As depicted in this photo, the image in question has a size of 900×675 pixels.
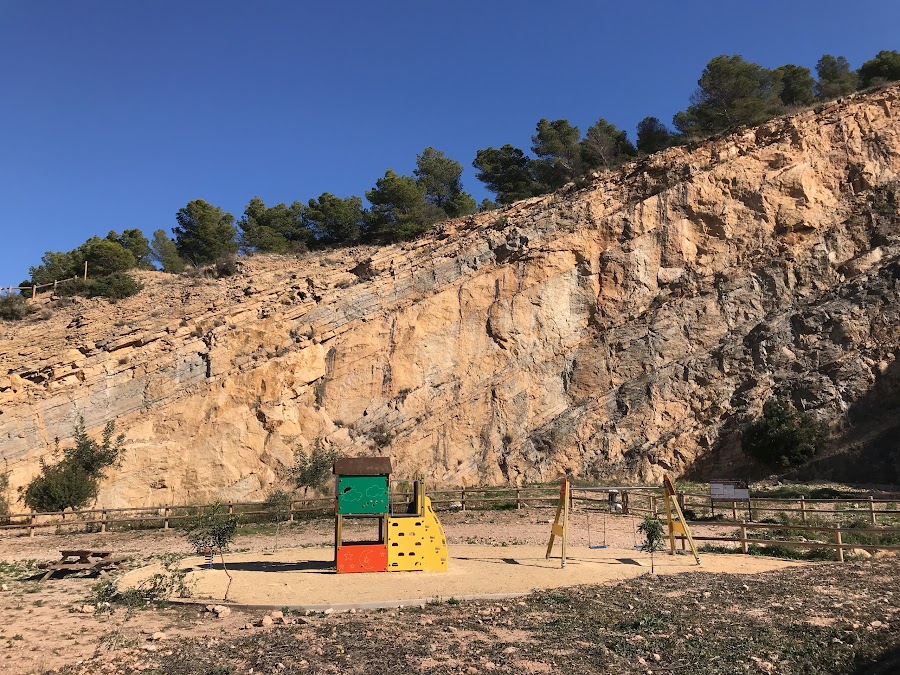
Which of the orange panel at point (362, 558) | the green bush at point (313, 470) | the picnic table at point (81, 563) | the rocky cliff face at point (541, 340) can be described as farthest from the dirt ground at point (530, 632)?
the rocky cliff face at point (541, 340)

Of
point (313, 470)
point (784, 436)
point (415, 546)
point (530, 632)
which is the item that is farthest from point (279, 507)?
point (784, 436)

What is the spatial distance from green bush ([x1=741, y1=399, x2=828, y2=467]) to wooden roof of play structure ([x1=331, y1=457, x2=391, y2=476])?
19938 millimetres

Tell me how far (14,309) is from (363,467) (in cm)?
3121

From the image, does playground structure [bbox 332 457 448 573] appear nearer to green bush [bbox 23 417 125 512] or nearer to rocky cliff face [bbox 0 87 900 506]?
rocky cliff face [bbox 0 87 900 506]

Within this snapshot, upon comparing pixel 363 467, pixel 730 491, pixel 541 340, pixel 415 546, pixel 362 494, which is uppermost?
pixel 541 340

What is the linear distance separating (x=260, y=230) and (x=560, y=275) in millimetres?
24961

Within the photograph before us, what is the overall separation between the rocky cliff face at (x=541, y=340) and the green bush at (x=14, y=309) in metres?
1.75

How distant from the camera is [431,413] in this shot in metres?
29.8

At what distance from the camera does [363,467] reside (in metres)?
13.1

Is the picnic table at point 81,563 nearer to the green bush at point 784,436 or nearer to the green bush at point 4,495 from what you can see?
the green bush at point 4,495

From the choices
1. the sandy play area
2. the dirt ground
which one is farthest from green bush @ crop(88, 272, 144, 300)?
the dirt ground

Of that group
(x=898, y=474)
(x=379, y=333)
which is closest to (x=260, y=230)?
→ (x=379, y=333)

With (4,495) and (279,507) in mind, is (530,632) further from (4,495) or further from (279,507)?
(4,495)

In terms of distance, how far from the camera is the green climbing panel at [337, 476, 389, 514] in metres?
12.9
